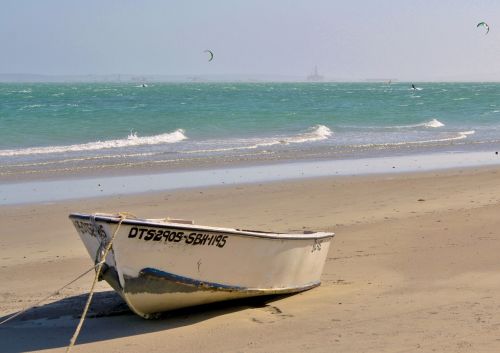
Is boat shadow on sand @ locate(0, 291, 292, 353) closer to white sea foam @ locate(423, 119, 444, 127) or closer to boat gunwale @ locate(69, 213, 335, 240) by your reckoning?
boat gunwale @ locate(69, 213, 335, 240)

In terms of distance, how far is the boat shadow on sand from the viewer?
20.2 ft

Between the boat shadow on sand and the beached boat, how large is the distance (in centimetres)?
14

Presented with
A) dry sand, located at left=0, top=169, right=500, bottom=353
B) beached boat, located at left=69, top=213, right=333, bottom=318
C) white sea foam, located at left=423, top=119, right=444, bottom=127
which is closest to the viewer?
dry sand, located at left=0, top=169, right=500, bottom=353

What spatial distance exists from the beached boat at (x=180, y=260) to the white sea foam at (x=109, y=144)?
15.6m

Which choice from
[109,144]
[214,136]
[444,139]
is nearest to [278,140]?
[214,136]

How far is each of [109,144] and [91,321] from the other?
1839cm

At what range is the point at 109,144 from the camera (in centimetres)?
2462

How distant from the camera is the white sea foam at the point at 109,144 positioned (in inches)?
871

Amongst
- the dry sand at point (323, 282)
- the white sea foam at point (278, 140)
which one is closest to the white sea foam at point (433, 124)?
the white sea foam at point (278, 140)

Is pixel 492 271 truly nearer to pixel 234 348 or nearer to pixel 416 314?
pixel 416 314

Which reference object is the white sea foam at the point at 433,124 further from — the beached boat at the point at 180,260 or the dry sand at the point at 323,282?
the beached boat at the point at 180,260

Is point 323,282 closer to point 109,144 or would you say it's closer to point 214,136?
point 109,144

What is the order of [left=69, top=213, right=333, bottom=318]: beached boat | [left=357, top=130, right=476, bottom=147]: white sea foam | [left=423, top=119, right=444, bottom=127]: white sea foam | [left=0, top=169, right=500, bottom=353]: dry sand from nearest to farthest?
[left=0, top=169, right=500, bottom=353]: dry sand < [left=69, top=213, right=333, bottom=318]: beached boat < [left=357, top=130, right=476, bottom=147]: white sea foam < [left=423, top=119, right=444, bottom=127]: white sea foam

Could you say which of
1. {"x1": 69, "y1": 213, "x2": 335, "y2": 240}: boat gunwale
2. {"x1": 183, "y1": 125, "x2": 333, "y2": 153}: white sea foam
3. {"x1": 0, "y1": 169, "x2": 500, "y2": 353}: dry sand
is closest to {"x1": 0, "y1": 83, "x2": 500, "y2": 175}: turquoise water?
{"x1": 183, "y1": 125, "x2": 333, "y2": 153}: white sea foam
